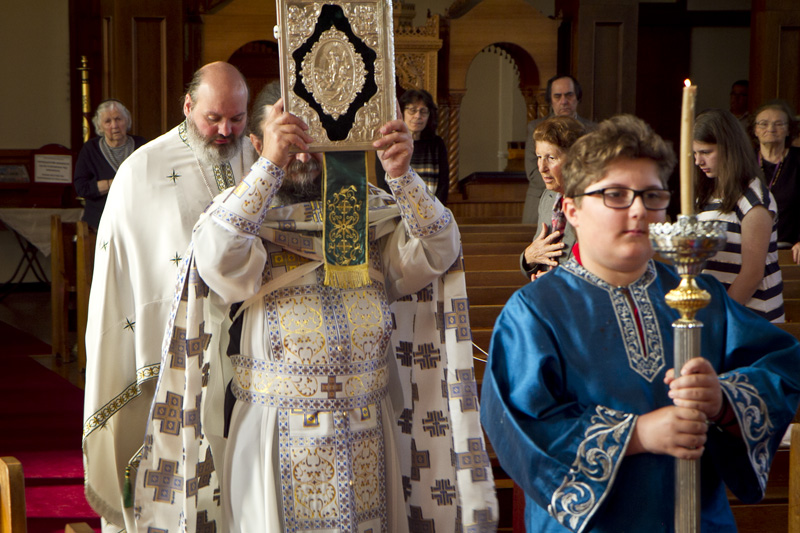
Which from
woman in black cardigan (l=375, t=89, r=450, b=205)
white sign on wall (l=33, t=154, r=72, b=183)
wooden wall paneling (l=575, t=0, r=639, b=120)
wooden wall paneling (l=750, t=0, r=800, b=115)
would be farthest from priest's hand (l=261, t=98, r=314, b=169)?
white sign on wall (l=33, t=154, r=72, b=183)

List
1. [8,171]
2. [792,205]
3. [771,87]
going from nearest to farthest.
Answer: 1. [792,205]
2. [771,87]
3. [8,171]

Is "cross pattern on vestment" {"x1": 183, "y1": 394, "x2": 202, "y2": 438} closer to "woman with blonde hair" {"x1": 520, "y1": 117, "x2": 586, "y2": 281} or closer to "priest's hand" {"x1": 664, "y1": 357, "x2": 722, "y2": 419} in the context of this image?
"woman with blonde hair" {"x1": 520, "y1": 117, "x2": 586, "y2": 281}

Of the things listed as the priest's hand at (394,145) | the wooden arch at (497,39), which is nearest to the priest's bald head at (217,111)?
the priest's hand at (394,145)

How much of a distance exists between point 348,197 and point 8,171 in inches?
380

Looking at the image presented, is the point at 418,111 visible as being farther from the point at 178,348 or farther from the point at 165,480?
the point at 165,480

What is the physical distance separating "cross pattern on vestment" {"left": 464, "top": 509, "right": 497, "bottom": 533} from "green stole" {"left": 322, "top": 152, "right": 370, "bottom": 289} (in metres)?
0.65

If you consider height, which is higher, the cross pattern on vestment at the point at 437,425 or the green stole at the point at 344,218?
the green stole at the point at 344,218

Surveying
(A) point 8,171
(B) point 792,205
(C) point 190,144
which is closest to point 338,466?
(C) point 190,144

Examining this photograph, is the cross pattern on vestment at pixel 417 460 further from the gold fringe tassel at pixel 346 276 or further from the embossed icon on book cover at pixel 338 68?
the embossed icon on book cover at pixel 338 68

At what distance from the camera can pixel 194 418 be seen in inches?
90.0

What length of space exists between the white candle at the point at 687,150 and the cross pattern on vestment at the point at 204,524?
1.66m

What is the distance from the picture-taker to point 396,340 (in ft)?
8.46

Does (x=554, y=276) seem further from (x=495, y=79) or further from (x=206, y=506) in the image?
(x=495, y=79)

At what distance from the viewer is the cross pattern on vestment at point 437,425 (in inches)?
98.2
